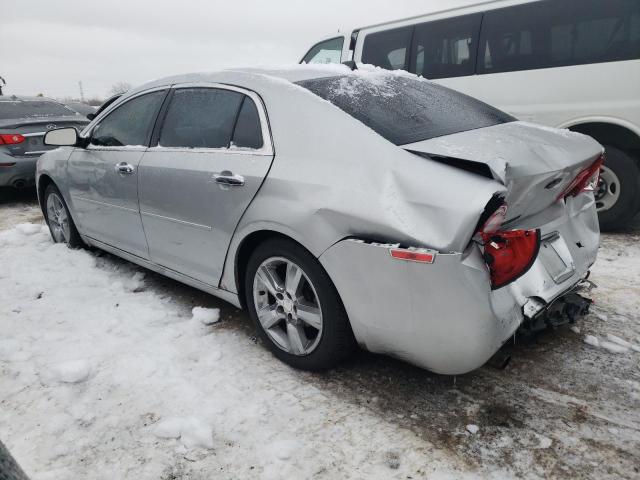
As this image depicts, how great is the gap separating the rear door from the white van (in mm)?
3369

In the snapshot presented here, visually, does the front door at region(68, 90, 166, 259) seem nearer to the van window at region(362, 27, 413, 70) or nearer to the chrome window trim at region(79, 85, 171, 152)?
the chrome window trim at region(79, 85, 171, 152)

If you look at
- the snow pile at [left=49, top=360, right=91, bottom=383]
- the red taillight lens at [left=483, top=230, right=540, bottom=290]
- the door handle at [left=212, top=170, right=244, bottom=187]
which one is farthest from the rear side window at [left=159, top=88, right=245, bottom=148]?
the red taillight lens at [left=483, top=230, right=540, bottom=290]

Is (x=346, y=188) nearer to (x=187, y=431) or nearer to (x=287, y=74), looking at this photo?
(x=287, y=74)

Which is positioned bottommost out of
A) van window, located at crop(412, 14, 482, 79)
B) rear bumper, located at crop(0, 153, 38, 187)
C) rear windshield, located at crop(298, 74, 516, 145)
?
rear bumper, located at crop(0, 153, 38, 187)

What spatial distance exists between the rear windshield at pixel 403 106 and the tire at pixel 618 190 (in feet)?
7.50

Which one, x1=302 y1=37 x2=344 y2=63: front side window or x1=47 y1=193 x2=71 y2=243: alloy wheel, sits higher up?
x1=302 y1=37 x2=344 y2=63: front side window

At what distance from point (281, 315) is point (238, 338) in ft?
1.59

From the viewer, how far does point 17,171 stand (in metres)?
6.36

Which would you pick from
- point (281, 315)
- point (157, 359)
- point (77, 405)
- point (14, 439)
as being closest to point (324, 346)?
point (281, 315)

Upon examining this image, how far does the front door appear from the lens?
3281mm

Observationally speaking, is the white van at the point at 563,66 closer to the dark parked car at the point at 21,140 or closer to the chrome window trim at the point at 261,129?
the chrome window trim at the point at 261,129

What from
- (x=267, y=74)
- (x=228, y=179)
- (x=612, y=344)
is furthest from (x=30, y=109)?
(x=612, y=344)

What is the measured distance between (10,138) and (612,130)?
7132 millimetres

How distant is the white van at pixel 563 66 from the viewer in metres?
4.26
